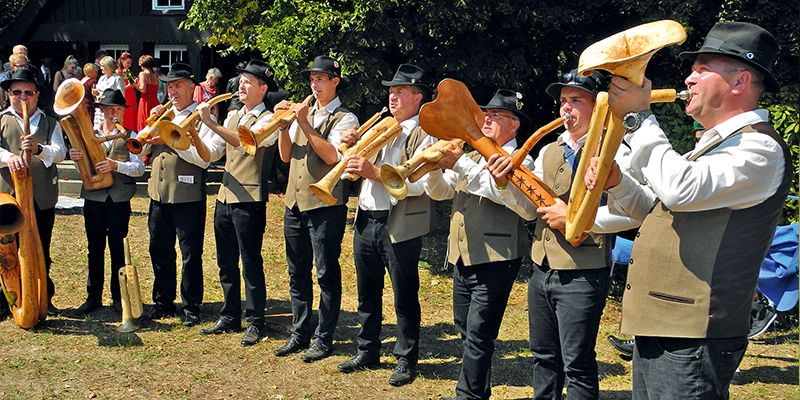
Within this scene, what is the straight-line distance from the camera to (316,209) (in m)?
6.33

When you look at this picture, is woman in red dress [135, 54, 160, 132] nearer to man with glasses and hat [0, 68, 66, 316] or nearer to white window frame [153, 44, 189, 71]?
white window frame [153, 44, 189, 71]

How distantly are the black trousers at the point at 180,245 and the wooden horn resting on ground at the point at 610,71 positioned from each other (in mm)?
4254

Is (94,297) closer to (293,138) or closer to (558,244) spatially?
(293,138)

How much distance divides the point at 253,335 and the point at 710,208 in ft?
14.7

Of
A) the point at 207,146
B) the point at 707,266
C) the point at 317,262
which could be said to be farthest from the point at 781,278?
the point at 207,146

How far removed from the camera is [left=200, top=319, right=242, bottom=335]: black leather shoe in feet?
23.1

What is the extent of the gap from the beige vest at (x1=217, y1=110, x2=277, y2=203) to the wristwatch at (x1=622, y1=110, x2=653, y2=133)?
391cm

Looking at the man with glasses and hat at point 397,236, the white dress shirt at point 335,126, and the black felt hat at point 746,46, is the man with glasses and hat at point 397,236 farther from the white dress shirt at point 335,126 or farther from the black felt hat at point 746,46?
the black felt hat at point 746,46

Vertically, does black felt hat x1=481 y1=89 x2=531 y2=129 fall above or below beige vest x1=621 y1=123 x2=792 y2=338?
above

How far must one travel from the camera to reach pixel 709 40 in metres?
3.34

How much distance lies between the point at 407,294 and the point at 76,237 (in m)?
6.05

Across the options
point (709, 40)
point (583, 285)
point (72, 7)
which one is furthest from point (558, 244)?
point (72, 7)

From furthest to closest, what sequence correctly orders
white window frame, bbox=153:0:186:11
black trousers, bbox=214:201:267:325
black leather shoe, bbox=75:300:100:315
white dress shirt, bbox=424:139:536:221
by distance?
white window frame, bbox=153:0:186:11 → black leather shoe, bbox=75:300:100:315 → black trousers, bbox=214:201:267:325 → white dress shirt, bbox=424:139:536:221

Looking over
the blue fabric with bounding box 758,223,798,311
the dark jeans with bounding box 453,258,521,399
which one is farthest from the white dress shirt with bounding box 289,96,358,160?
the blue fabric with bounding box 758,223,798,311
